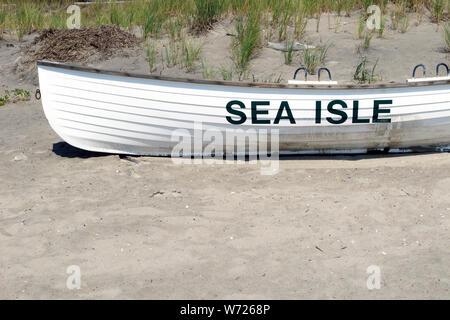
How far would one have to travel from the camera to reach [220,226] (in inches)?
216

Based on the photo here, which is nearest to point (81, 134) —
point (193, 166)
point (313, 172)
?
point (193, 166)

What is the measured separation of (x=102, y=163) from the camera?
683cm

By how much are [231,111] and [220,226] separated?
1623mm

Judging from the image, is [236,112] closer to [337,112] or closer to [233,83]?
[233,83]

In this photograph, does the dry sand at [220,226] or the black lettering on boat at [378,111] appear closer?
the dry sand at [220,226]

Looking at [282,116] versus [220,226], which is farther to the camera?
[282,116]

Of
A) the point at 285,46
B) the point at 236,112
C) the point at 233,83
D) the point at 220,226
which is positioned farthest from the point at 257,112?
the point at 285,46

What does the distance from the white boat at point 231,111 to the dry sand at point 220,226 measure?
253mm

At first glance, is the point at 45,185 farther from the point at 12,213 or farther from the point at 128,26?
the point at 128,26

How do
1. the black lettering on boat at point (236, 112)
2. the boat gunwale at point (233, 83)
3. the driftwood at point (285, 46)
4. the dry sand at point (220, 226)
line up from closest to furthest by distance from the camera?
the dry sand at point (220, 226), the boat gunwale at point (233, 83), the black lettering on boat at point (236, 112), the driftwood at point (285, 46)

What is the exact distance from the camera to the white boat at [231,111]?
6578mm

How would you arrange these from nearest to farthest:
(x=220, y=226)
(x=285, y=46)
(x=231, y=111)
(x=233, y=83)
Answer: (x=220, y=226), (x=233, y=83), (x=231, y=111), (x=285, y=46)

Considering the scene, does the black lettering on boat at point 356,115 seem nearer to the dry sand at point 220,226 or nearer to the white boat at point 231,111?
the white boat at point 231,111

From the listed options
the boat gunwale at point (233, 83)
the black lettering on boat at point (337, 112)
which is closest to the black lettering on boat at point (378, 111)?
the boat gunwale at point (233, 83)
